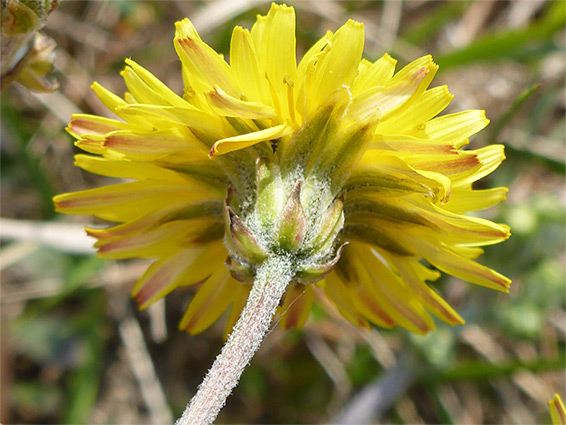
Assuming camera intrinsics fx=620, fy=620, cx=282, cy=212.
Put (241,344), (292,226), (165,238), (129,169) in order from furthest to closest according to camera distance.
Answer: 1. (165,238)
2. (129,169)
3. (292,226)
4. (241,344)

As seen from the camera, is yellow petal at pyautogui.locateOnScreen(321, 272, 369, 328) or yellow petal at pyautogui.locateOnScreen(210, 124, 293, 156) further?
yellow petal at pyautogui.locateOnScreen(321, 272, 369, 328)

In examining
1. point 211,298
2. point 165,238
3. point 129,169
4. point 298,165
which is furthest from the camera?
point 211,298

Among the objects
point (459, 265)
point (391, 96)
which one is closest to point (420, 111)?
point (391, 96)

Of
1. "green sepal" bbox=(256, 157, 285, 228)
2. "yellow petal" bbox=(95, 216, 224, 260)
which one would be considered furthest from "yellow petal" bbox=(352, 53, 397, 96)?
"yellow petal" bbox=(95, 216, 224, 260)

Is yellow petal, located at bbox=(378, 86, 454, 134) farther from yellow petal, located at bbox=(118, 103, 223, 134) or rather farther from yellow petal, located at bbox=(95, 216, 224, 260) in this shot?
yellow petal, located at bbox=(95, 216, 224, 260)

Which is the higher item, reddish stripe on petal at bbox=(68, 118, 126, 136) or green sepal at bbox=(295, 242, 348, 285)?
reddish stripe on petal at bbox=(68, 118, 126, 136)

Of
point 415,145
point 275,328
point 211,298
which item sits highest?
point 415,145

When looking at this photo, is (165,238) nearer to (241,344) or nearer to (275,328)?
(241,344)
